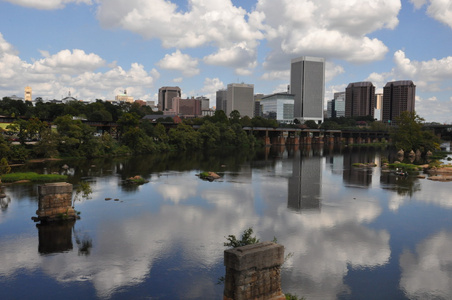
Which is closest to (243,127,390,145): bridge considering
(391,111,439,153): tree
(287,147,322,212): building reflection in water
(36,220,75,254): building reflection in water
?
(391,111,439,153): tree

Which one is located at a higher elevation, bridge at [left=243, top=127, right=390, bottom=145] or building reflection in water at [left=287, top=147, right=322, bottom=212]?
bridge at [left=243, top=127, right=390, bottom=145]

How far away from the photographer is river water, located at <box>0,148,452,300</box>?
19812 millimetres

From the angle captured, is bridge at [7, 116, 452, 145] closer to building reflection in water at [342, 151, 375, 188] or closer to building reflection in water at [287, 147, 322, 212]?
building reflection in water at [287, 147, 322, 212]

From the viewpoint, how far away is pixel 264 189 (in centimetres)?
4712

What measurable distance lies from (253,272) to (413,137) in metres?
98.2

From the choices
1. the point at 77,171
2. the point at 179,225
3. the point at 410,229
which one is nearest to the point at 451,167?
the point at 410,229

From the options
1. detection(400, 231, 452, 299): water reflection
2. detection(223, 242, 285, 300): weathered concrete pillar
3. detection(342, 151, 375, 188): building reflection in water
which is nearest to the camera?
detection(223, 242, 285, 300): weathered concrete pillar

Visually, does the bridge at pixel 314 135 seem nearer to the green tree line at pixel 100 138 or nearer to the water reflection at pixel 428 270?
the green tree line at pixel 100 138

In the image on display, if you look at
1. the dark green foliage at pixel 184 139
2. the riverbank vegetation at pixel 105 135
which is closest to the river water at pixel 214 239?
the riverbank vegetation at pixel 105 135

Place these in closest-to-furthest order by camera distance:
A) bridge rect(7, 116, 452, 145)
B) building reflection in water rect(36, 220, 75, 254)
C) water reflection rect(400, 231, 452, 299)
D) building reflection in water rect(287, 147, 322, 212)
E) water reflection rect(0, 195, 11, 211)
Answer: water reflection rect(400, 231, 452, 299) → building reflection in water rect(36, 220, 75, 254) → water reflection rect(0, 195, 11, 211) → building reflection in water rect(287, 147, 322, 212) → bridge rect(7, 116, 452, 145)

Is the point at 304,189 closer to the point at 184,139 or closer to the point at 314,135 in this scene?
the point at 184,139

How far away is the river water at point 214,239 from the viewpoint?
19812 mm

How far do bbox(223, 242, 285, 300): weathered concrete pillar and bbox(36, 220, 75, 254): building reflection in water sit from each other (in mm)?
15020

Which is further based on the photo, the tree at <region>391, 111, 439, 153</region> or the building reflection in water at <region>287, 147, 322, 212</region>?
the tree at <region>391, 111, 439, 153</region>
